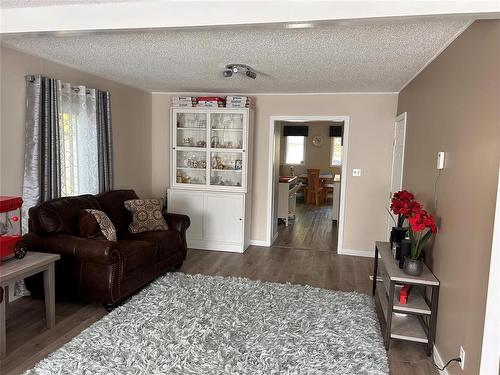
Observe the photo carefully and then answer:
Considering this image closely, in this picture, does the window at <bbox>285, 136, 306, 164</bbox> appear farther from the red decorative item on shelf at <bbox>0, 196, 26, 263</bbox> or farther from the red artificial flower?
the red decorative item on shelf at <bbox>0, 196, 26, 263</bbox>

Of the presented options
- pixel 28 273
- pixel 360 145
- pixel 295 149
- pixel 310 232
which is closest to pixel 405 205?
pixel 360 145

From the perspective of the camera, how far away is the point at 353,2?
Answer: 74.6 inches

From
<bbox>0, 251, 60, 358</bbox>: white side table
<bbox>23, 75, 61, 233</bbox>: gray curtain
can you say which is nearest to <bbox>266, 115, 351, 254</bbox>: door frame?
<bbox>23, 75, 61, 233</bbox>: gray curtain

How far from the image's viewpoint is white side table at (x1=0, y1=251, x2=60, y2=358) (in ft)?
7.73

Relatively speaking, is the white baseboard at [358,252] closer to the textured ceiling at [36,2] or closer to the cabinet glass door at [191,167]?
the cabinet glass door at [191,167]

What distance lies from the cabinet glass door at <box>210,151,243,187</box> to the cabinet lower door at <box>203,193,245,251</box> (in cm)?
29

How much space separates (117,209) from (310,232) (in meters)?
3.52

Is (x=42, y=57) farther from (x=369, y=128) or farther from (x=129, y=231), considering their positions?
(x=369, y=128)

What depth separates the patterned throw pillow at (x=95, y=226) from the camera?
3.28 metres

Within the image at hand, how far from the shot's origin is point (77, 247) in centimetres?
307

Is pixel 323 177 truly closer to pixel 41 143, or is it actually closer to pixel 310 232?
pixel 310 232

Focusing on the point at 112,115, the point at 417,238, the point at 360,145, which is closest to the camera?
the point at 417,238

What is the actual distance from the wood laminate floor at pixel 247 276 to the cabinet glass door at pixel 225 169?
3.33 ft

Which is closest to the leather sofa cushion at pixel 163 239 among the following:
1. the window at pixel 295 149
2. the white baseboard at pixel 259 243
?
the white baseboard at pixel 259 243
